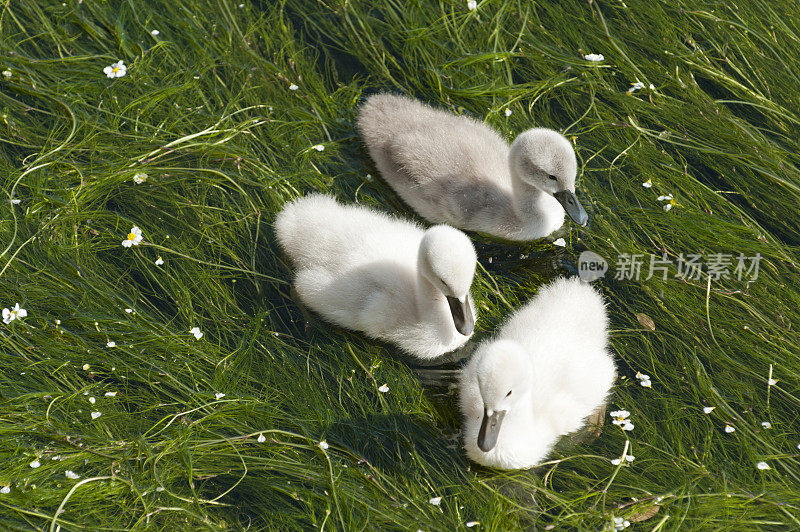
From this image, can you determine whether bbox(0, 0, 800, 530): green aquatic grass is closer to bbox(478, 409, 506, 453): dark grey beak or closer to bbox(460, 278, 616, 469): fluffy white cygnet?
bbox(460, 278, 616, 469): fluffy white cygnet

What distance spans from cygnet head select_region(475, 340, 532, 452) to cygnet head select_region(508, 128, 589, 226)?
1359mm

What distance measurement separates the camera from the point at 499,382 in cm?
385

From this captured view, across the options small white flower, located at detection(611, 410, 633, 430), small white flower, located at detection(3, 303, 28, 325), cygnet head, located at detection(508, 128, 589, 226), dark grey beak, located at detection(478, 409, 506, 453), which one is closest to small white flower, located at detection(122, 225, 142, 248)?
small white flower, located at detection(3, 303, 28, 325)

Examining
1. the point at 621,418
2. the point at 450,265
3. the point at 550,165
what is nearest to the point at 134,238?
the point at 450,265

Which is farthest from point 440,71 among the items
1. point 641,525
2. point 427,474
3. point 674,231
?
point 641,525

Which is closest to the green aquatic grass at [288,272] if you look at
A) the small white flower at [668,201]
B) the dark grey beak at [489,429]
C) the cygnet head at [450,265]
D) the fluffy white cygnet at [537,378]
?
the small white flower at [668,201]

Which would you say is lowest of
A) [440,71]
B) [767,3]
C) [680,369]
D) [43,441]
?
[43,441]

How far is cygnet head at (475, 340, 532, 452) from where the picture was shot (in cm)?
386

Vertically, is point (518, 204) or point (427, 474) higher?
point (518, 204)

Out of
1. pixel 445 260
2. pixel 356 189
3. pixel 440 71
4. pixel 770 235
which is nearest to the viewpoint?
pixel 445 260

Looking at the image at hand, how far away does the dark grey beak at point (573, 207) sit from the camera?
5.02 m

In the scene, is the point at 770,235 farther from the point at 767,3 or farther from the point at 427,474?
the point at 427,474

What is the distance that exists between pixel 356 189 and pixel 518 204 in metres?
1.09

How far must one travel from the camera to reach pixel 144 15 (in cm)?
656
